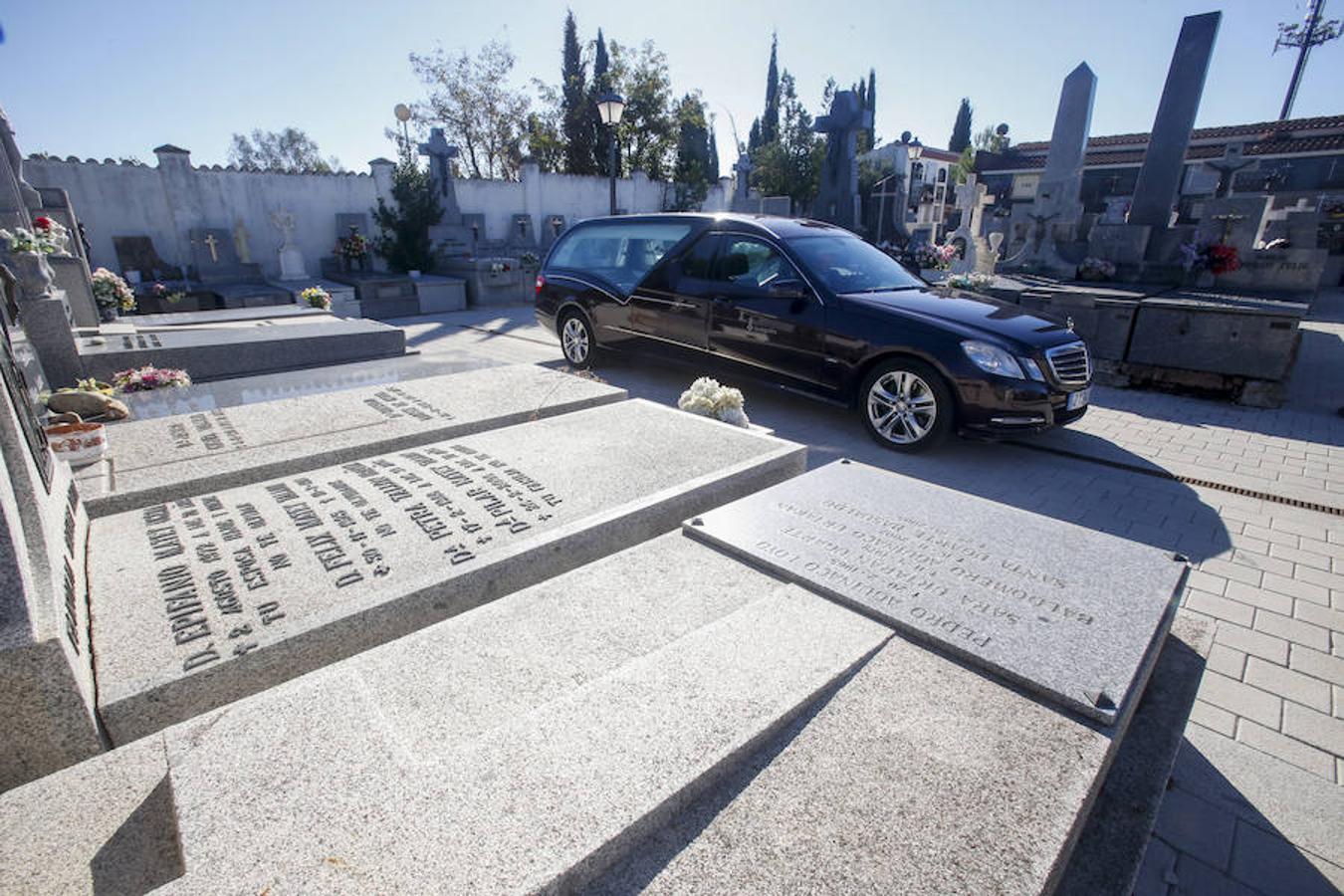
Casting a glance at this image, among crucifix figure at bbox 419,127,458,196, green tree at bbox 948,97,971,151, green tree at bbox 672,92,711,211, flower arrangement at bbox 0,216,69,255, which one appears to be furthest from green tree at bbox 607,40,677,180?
green tree at bbox 948,97,971,151

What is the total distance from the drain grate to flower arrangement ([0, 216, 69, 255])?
9.34 metres

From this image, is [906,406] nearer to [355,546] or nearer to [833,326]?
[833,326]

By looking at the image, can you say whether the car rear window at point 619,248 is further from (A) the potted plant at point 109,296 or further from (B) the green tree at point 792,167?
(B) the green tree at point 792,167

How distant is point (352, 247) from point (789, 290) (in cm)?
1401

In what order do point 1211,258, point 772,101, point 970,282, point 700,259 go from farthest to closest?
point 772,101
point 1211,258
point 970,282
point 700,259

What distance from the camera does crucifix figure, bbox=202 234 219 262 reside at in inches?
588

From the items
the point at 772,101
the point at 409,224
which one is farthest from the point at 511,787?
the point at 772,101

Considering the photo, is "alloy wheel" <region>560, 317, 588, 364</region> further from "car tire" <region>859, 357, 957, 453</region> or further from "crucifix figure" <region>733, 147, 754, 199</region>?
"crucifix figure" <region>733, 147, 754, 199</region>

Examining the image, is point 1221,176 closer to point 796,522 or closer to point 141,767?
point 796,522

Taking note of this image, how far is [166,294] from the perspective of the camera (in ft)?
41.7

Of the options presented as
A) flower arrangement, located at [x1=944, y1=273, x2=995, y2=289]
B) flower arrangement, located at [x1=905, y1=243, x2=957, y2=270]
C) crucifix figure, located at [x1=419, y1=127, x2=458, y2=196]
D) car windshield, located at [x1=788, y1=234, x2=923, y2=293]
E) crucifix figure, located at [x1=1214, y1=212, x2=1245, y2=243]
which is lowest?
flower arrangement, located at [x1=944, y1=273, x2=995, y2=289]

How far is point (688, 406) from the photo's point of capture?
4543 mm

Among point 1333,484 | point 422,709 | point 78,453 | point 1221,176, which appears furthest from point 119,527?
point 1221,176

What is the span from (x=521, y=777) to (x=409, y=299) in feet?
45.3
